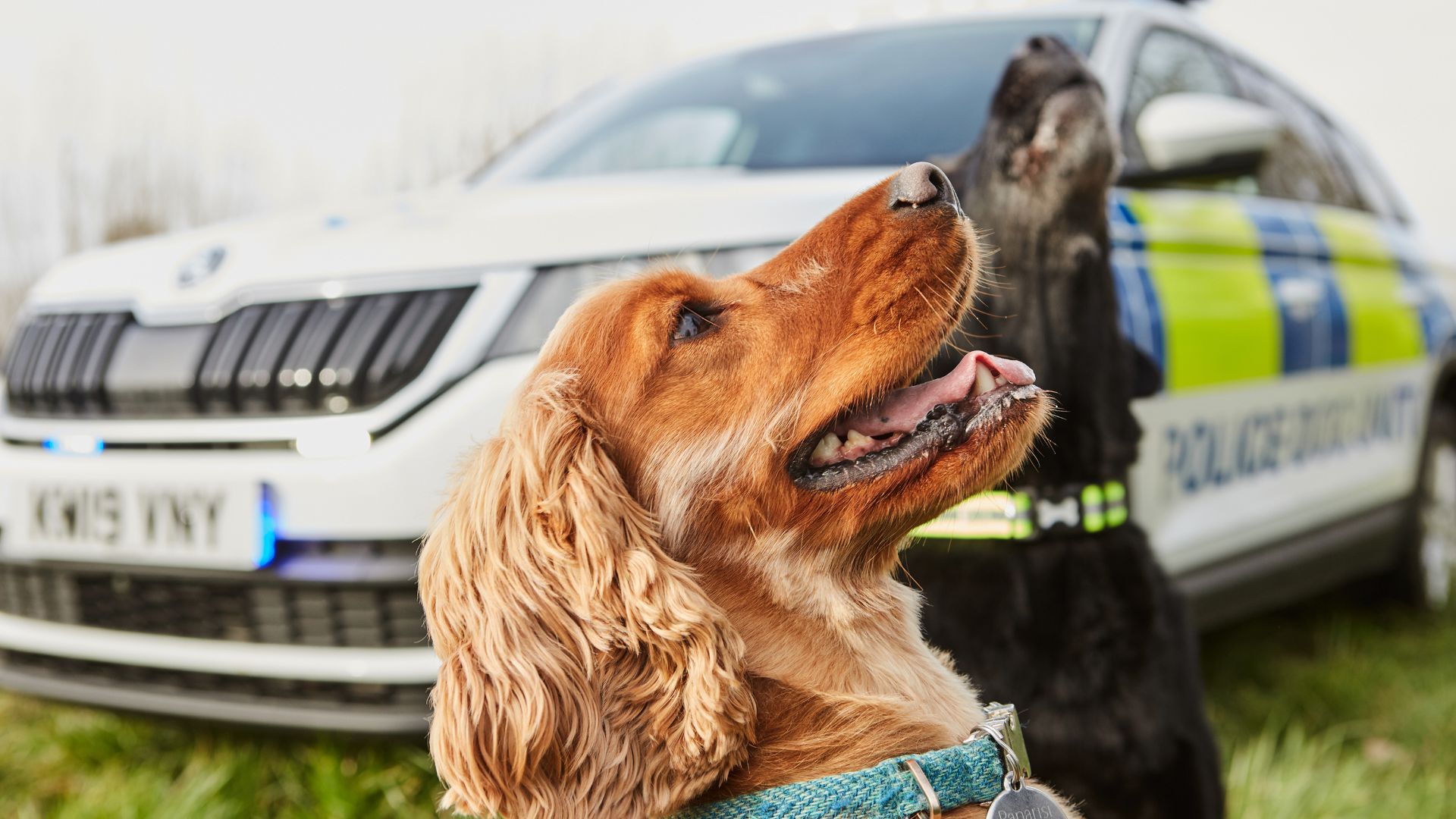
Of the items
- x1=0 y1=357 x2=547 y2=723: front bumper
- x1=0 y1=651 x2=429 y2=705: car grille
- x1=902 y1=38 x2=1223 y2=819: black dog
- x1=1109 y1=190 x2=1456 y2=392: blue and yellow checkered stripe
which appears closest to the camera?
x1=902 y1=38 x2=1223 y2=819: black dog

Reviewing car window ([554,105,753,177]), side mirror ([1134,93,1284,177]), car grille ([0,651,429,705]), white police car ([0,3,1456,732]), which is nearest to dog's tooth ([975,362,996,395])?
white police car ([0,3,1456,732])

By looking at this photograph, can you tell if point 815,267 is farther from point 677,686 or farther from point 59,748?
point 59,748

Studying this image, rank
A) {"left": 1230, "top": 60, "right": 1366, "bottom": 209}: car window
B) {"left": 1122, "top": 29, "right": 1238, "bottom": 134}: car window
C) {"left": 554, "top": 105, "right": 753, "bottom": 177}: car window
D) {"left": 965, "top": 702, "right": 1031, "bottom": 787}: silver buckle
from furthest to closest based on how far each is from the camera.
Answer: {"left": 1230, "top": 60, "right": 1366, "bottom": 209}: car window → {"left": 554, "top": 105, "right": 753, "bottom": 177}: car window → {"left": 1122, "top": 29, "right": 1238, "bottom": 134}: car window → {"left": 965, "top": 702, "right": 1031, "bottom": 787}: silver buckle

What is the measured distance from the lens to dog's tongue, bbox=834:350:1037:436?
1479 mm

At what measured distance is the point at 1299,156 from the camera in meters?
3.92

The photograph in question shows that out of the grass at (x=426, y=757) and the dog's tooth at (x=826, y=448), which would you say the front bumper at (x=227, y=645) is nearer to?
the grass at (x=426, y=757)

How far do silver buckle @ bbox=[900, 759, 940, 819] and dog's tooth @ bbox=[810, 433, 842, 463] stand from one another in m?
0.41

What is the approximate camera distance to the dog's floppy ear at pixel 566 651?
1.29 meters

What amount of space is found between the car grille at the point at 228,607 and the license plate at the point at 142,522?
54 millimetres

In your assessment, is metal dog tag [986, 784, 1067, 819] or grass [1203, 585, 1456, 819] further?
grass [1203, 585, 1456, 819]

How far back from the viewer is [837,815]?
1.31 metres

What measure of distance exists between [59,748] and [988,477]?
2.78 meters

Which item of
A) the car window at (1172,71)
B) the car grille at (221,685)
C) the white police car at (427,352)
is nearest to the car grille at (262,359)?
the white police car at (427,352)

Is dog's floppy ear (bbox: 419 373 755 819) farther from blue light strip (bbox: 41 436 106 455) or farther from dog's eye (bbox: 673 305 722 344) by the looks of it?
blue light strip (bbox: 41 436 106 455)
